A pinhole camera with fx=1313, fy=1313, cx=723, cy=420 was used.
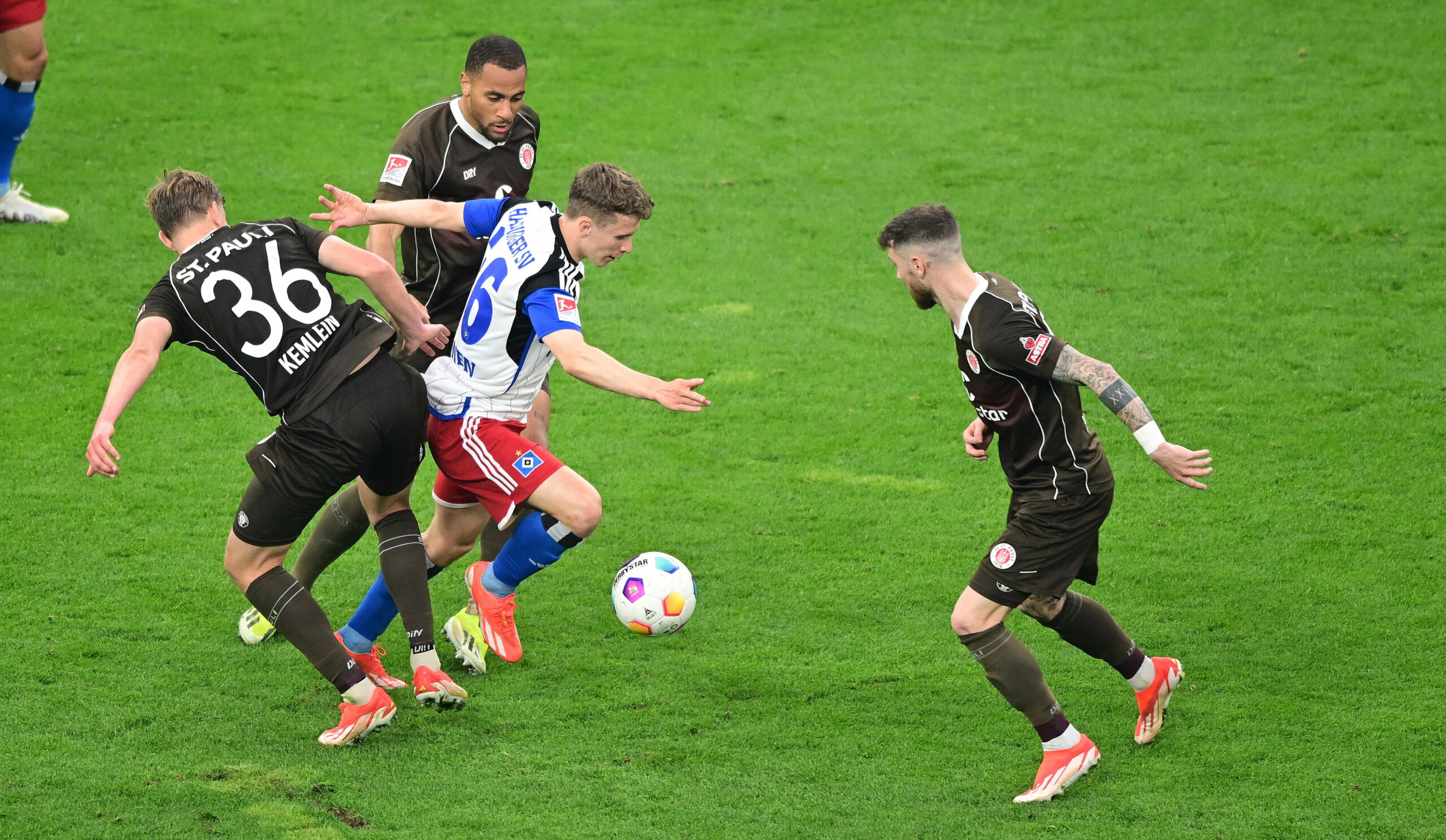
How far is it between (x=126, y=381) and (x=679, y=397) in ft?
5.76

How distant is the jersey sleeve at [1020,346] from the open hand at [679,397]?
3.04ft

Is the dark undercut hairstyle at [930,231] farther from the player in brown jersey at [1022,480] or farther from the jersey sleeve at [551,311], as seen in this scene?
the jersey sleeve at [551,311]

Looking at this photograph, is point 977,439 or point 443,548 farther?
point 443,548

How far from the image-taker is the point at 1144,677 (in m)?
4.67

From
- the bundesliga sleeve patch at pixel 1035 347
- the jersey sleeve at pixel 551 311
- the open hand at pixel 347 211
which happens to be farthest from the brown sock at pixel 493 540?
the bundesliga sleeve patch at pixel 1035 347

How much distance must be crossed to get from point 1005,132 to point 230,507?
7.41m

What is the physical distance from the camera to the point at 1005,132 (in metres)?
11.2

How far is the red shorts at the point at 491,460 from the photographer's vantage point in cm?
480

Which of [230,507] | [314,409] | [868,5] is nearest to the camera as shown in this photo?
[314,409]

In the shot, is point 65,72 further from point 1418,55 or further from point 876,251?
point 1418,55

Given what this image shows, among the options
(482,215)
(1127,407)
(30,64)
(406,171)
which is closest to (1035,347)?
(1127,407)

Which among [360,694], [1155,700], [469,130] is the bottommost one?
[360,694]

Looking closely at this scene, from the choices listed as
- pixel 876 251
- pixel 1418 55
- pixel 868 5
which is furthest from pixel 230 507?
pixel 1418 55

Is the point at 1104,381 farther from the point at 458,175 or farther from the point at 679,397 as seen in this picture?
the point at 458,175
